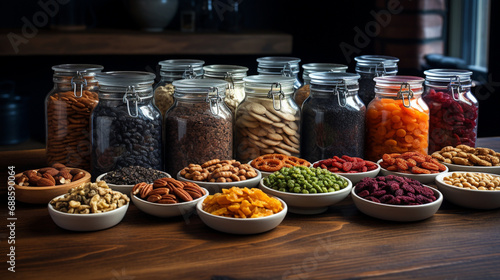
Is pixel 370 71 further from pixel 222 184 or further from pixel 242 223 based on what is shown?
pixel 242 223

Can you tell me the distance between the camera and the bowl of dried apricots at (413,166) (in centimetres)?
144

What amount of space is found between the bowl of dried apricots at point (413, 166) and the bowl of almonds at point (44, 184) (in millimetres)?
784

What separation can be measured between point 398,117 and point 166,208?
28.7 inches

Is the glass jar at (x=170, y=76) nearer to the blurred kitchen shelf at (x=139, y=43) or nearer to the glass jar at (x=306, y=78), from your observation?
the glass jar at (x=306, y=78)

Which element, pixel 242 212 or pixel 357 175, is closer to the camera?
pixel 242 212

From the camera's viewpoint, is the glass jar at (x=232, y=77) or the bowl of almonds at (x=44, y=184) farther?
the glass jar at (x=232, y=77)

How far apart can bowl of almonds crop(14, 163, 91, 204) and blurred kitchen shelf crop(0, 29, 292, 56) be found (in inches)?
61.3

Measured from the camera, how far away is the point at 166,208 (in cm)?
122

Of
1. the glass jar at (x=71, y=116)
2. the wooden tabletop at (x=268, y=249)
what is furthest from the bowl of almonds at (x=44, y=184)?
the glass jar at (x=71, y=116)

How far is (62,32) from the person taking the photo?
2828 mm

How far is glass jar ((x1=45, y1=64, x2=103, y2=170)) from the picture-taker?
1513mm

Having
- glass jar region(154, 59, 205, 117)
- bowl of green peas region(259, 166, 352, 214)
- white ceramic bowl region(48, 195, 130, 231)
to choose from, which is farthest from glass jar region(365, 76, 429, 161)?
white ceramic bowl region(48, 195, 130, 231)

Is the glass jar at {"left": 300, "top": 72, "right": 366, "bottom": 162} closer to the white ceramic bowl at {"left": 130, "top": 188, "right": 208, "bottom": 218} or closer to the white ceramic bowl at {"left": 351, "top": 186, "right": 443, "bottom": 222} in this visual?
the white ceramic bowl at {"left": 351, "top": 186, "right": 443, "bottom": 222}

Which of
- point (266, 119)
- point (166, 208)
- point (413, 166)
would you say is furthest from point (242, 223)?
point (413, 166)
